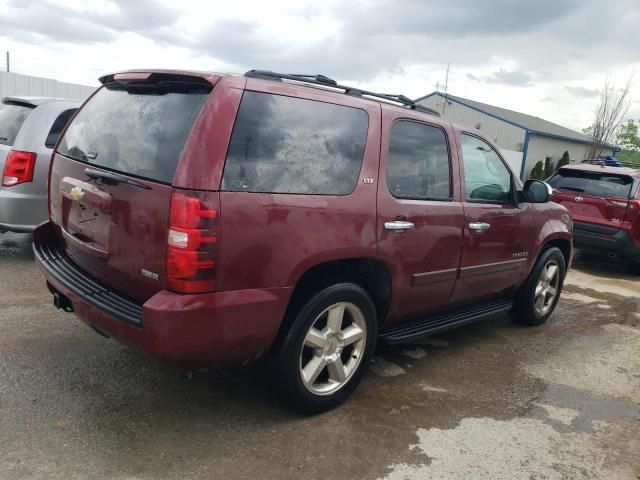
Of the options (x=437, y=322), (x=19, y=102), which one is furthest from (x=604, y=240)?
(x=19, y=102)

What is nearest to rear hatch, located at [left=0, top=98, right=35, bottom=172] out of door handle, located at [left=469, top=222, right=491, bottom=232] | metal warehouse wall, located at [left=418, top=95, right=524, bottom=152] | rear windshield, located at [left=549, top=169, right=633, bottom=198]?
door handle, located at [left=469, top=222, right=491, bottom=232]

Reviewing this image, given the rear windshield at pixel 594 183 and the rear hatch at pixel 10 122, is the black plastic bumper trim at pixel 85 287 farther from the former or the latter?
the rear windshield at pixel 594 183

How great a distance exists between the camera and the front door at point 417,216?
336 cm

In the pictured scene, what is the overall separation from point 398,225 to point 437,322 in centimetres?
102

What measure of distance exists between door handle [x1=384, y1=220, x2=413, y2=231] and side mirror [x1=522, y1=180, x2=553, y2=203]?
1.68 metres

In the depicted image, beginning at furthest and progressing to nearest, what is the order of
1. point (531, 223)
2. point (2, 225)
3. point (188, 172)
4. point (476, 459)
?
point (2, 225) < point (531, 223) < point (476, 459) < point (188, 172)

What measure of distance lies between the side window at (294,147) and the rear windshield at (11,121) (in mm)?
4099

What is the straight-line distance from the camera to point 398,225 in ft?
11.0

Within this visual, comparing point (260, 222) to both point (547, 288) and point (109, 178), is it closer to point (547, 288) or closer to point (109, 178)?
point (109, 178)

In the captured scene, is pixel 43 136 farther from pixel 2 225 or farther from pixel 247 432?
pixel 247 432

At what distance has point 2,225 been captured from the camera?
5.48 metres

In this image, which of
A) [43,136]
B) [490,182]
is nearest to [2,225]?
[43,136]

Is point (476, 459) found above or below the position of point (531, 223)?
below

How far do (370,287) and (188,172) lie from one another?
56.9 inches
